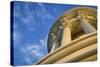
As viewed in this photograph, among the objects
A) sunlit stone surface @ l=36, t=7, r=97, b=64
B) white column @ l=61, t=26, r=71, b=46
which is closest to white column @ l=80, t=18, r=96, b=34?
sunlit stone surface @ l=36, t=7, r=97, b=64

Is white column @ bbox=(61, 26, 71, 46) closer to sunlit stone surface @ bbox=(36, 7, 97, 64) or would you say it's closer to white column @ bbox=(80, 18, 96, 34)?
sunlit stone surface @ bbox=(36, 7, 97, 64)

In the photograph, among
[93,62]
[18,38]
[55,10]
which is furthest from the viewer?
[93,62]

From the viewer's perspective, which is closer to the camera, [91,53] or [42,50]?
[42,50]

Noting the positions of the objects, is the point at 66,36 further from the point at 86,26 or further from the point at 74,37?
the point at 86,26

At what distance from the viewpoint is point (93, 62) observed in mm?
1748

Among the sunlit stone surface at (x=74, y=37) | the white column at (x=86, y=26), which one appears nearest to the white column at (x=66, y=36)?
the sunlit stone surface at (x=74, y=37)

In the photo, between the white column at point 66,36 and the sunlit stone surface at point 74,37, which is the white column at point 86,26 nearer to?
the sunlit stone surface at point 74,37

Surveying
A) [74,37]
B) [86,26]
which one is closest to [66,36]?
[74,37]

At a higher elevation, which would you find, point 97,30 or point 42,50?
point 97,30

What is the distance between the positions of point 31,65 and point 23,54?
12 centimetres

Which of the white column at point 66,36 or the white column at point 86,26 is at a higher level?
the white column at point 86,26

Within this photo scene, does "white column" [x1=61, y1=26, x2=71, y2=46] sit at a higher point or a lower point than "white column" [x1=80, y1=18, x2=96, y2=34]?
lower

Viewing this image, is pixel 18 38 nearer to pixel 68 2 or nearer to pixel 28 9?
pixel 28 9

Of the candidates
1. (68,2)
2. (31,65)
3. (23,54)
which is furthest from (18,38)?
(68,2)
